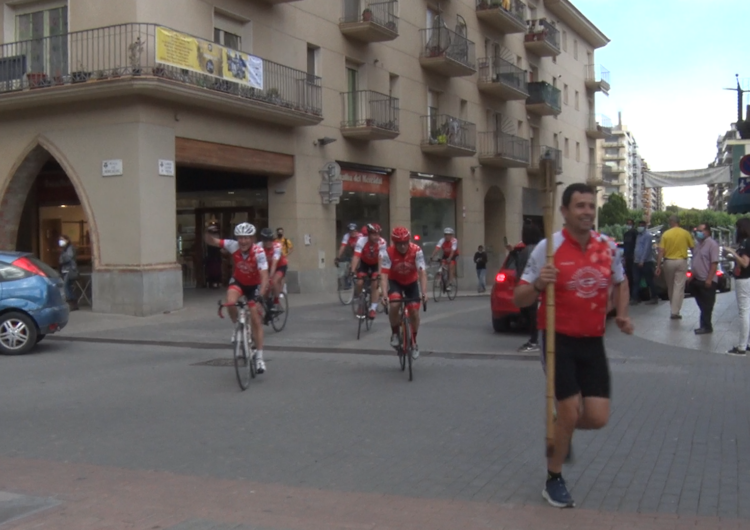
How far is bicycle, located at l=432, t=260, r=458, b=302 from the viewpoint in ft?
73.4

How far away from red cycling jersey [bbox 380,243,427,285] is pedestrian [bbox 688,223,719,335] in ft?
17.6

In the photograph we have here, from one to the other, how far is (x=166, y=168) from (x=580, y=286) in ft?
48.9

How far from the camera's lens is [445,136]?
29.3 m

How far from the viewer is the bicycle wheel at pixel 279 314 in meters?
14.7

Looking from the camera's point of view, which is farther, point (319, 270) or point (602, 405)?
point (319, 270)

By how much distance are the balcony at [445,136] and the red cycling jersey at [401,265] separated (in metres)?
19.2

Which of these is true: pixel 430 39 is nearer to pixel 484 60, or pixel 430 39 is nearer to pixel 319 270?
pixel 484 60

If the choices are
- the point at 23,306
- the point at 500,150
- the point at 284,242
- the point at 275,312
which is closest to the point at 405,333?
the point at 275,312

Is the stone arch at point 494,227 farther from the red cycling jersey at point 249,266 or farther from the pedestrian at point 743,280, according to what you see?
the red cycling jersey at point 249,266

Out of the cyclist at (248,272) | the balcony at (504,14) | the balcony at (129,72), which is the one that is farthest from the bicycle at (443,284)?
the balcony at (504,14)

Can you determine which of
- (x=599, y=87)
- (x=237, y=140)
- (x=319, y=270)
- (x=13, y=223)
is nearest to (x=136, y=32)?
(x=237, y=140)

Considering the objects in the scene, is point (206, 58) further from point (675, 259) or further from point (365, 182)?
point (675, 259)

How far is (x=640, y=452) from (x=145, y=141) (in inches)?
553

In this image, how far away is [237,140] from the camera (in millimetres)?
20750
